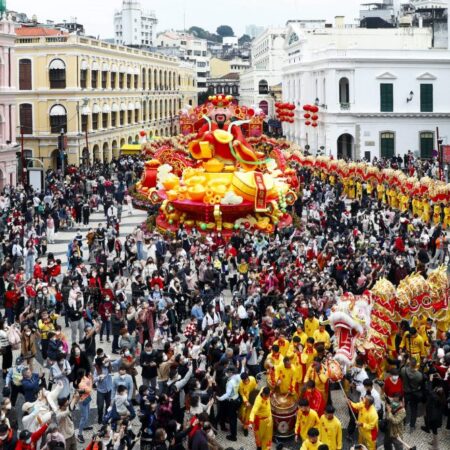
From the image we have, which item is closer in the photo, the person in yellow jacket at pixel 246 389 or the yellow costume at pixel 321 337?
the person in yellow jacket at pixel 246 389

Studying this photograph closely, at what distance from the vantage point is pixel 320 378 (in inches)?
527

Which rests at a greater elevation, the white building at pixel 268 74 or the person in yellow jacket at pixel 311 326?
the white building at pixel 268 74

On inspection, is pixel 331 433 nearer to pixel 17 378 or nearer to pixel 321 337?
pixel 321 337

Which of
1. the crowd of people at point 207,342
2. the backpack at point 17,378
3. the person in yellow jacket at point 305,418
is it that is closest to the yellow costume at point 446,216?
the crowd of people at point 207,342

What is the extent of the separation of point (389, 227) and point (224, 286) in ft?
27.1

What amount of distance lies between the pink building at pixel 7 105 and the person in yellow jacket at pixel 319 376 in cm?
3048

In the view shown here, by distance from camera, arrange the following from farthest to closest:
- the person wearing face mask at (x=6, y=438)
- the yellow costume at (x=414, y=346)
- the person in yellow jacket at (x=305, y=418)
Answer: the yellow costume at (x=414, y=346)
the person in yellow jacket at (x=305, y=418)
the person wearing face mask at (x=6, y=438)

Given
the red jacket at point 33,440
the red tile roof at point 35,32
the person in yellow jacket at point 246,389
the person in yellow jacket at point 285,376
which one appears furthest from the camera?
the red tile roof at point 35,32

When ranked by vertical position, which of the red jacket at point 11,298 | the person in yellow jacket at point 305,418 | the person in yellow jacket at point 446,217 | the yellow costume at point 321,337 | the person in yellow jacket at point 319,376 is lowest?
the person in yellow jacket at point 305,418

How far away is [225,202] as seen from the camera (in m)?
27.1

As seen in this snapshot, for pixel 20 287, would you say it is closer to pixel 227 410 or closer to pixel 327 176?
pixel 227 410

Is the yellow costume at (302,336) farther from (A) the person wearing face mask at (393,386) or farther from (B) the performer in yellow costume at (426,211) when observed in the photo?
(B) the performer in yellow costume at (426,211)

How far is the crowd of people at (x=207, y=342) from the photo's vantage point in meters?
12.2

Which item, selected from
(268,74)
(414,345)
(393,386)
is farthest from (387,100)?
(268,74)
